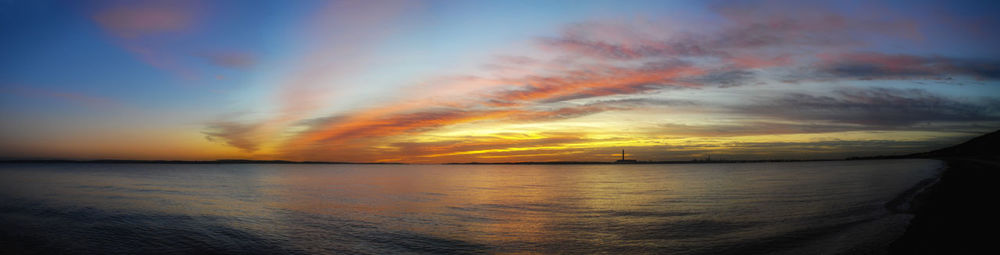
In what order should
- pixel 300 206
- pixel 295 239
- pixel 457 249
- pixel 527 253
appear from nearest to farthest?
pixel 527 253, pixel 457 249, pixel 295 239, pixel 300 206

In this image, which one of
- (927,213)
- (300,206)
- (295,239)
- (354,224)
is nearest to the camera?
(295,239)

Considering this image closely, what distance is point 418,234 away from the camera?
58.9 feet

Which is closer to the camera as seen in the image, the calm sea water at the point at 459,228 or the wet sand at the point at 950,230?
the wet sand at the point at 950,230

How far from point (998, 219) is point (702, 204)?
1348 centimetres

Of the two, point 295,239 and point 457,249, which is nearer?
point 457,249

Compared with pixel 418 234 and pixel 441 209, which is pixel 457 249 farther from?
pixel 441 209

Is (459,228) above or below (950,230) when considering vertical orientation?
below

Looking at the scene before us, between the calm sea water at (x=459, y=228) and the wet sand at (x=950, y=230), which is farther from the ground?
the wet sand at (x=950, y=230)

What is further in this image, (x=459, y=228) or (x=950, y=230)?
(x=459, y=228)

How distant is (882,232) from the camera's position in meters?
15.5

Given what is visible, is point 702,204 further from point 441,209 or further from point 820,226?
point 441,209

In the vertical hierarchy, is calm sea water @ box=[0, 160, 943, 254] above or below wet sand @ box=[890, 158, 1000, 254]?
below

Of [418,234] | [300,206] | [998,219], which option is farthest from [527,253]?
[300,206]

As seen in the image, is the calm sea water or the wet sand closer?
the wet sand
